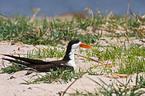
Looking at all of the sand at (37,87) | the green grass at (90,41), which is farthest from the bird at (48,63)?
the sand at (37,87)

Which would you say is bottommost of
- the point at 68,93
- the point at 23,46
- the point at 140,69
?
the point at 68,93

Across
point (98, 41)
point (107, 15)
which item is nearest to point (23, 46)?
point (98, 41)

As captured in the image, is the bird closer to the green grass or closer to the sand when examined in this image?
the green grass

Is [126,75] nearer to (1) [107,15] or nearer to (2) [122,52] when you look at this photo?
(2) [122,52]

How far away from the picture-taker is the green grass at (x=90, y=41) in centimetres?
381

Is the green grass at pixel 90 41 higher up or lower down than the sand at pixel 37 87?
higher up

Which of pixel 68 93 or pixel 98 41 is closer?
pixel 68 93

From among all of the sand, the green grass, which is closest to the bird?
the green grass

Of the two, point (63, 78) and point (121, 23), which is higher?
point (121, 23)

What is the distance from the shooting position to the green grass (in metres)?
3.81

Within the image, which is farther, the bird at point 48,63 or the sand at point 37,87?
the bird at point 48,63

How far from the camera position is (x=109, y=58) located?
4738 mm

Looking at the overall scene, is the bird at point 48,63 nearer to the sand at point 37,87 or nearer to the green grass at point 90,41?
the green grass at point 90,41

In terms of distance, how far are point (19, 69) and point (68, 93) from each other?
1493 millimetres
